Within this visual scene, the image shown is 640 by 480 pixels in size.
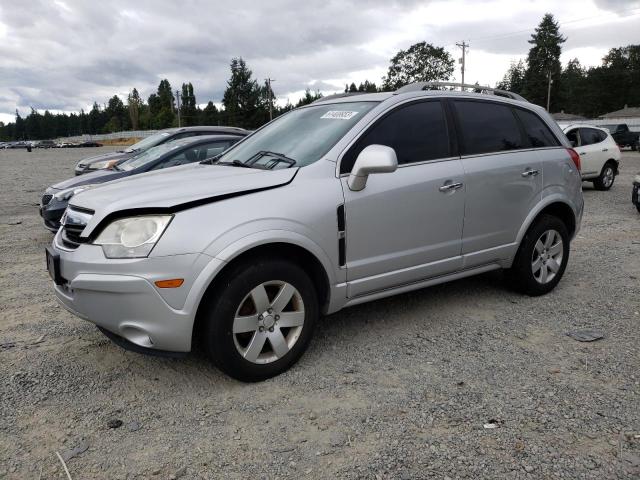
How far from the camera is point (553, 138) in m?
4.71

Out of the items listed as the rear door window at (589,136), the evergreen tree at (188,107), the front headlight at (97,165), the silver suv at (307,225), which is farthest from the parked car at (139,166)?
the evergreen tree at (188,107)

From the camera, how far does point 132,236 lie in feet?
9.17

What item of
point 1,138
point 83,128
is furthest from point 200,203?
point 1,138

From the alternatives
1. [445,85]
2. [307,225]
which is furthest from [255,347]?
[445,85]

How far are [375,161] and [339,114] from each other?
0.83 m

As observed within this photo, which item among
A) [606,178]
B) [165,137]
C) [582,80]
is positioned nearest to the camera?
[165,137]

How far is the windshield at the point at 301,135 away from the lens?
137 inches

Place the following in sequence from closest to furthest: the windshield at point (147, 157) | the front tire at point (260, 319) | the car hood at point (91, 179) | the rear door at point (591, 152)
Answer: the front tire at point (260, 319) < the car hood at point (91, 179) < the windshield at point (147, 157) < the rear door at point (591, 152)

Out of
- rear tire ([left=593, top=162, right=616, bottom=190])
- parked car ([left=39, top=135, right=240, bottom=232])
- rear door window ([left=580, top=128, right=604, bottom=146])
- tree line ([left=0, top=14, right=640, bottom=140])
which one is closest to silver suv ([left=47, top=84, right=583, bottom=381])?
parked car ([left=39, top=135, right=240, bottom=232])

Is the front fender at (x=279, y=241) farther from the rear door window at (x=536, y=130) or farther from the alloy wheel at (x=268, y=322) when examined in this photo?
the rear door window at (x=536, y=130)

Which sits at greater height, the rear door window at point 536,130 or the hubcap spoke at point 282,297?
the rear door window at point 536,130

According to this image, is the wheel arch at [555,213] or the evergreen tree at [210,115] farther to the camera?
the evergreen tree at [210,115]

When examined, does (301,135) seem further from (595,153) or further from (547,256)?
(595,153)

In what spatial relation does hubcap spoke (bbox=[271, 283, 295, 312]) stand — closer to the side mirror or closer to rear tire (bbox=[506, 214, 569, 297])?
the side mirror
